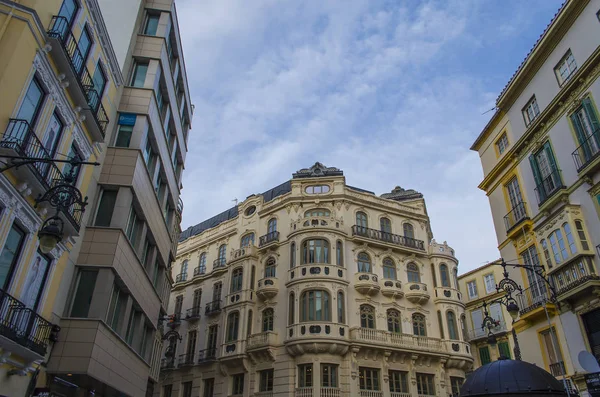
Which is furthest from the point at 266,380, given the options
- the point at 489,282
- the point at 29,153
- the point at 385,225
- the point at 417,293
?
the point at 29,153

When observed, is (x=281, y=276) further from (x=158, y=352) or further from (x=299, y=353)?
(x=158, y=352)

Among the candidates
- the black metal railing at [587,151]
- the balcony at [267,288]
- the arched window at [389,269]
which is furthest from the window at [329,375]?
the black metal railing at [587,151]

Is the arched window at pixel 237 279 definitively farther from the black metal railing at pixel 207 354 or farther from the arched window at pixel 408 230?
the arched window at pixel 408 230

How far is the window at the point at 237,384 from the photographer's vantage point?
3440cm

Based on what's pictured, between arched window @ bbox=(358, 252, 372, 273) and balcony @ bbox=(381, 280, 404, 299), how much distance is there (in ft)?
5.45

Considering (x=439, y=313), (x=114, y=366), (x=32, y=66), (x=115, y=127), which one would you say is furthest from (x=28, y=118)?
(x=439, y=313)

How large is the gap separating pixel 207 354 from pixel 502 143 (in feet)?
89.0

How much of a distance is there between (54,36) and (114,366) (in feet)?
38.4

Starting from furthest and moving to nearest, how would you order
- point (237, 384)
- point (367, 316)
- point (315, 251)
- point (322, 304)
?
point (315, 251)
point (237, 384)
point (367, 316)
point (322, 304)

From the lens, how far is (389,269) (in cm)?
3753

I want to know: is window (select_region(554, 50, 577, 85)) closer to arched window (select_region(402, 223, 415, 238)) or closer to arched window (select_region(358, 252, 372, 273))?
arched window (select_region(358, 252, 372, 273))

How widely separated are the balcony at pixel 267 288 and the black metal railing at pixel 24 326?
21420 mm

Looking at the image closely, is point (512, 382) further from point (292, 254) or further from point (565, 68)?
point (292, 254)

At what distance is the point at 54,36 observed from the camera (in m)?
13.9
